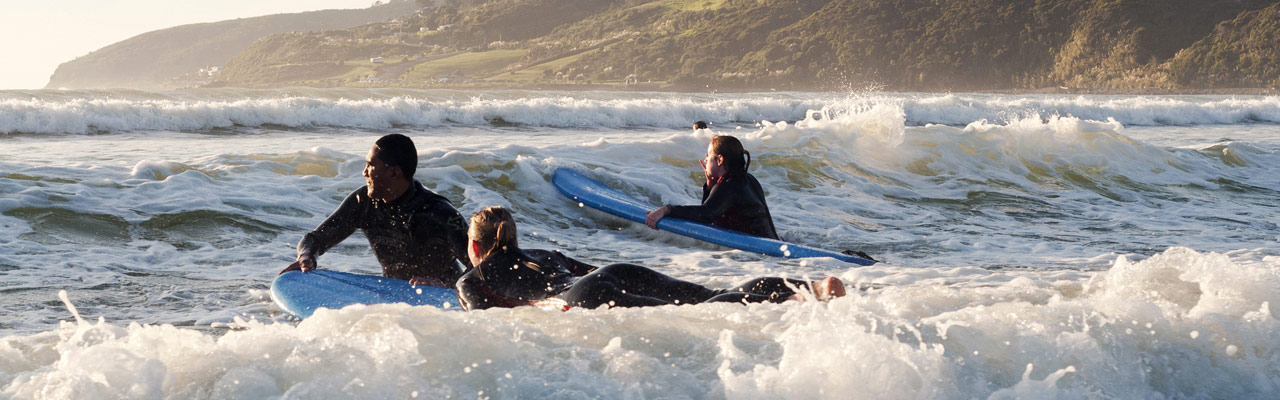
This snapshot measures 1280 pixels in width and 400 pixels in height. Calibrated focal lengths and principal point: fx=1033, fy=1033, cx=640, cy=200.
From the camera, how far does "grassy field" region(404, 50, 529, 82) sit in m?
118

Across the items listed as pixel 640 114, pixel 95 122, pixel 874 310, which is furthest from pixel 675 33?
pixel 874 310

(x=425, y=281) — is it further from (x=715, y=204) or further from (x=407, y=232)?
(x=715, y=204)

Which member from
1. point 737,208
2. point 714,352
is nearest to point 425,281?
point 714,352

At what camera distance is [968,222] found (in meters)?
10.7

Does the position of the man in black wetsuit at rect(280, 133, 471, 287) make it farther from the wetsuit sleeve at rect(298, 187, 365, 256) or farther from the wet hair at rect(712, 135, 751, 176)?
the wet hair at rect(712, 135, 751, 176)

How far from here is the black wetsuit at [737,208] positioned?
7441 mm

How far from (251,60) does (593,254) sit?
6121 inches

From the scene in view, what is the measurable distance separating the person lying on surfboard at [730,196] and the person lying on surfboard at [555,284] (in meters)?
2.35

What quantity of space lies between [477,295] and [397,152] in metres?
1.04

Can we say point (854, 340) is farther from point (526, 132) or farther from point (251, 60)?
point (251, 60)

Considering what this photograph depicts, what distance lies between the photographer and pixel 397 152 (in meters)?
5.29

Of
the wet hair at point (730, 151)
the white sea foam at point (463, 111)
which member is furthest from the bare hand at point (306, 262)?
the white sea foam at point (463, 111)

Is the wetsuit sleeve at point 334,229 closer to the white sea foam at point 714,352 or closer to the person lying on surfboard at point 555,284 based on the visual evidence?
the person lying on surfboard at point 555,284

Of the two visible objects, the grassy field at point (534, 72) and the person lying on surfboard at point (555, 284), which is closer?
the person lying on surfboard at point (555, 284)
